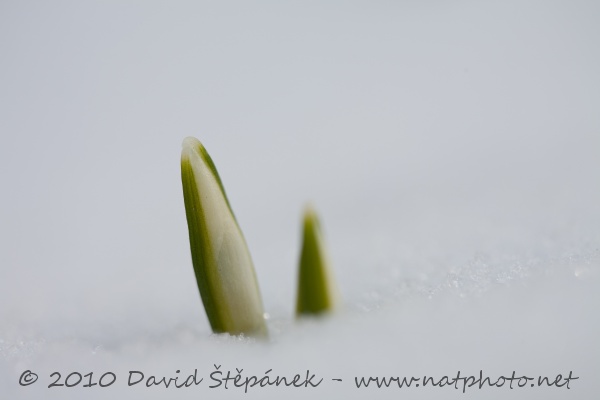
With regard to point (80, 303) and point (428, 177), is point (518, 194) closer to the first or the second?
point (428, 177)

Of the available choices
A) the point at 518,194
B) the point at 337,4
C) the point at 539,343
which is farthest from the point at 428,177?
the point at 539,343

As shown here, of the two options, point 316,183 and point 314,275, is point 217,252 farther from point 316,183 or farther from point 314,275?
point 316,183
